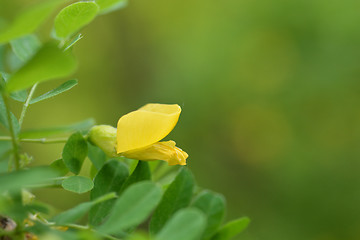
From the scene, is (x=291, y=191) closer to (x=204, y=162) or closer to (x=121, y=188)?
(x=204, y=162)

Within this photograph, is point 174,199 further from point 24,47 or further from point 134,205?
point 24,47

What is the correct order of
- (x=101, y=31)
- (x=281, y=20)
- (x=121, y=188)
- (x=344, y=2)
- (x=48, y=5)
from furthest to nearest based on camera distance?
1. (x=101, y=31)
2. (x=281, y=20)
3. (x=344, y=2)
4. (x=121, y=188)
5. (x=48, y=5)

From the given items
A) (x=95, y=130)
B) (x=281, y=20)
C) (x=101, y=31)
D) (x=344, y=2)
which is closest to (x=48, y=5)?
(x=95, y=130)

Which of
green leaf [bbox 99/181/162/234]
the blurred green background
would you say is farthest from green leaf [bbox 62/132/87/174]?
the blurred green background

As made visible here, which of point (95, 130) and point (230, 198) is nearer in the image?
point (95, 130)

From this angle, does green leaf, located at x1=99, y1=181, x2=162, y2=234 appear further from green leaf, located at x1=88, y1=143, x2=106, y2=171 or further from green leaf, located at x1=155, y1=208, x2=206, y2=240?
green leaf, located at x1=88, y1=143, x2=106, y2=171

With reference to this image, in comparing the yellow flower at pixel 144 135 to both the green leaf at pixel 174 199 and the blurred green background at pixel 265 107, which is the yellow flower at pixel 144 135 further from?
the blurred green background at pixel 265 107
